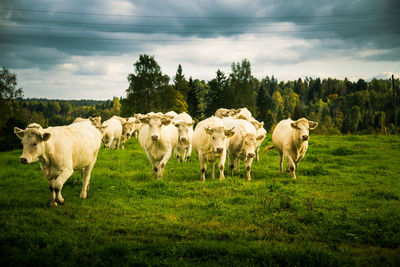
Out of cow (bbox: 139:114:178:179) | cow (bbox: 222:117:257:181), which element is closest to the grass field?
Answer: cow (bbox: 139:114:178:179)

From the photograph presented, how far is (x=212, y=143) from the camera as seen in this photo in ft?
39.4

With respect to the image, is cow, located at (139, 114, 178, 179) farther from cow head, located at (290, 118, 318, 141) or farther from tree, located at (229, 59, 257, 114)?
tree, located at (229, 59, 257, 114)

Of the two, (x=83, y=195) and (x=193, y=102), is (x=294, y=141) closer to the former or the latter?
(x=83, y=195)

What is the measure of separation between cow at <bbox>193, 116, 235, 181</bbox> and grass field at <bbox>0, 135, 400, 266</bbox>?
33.9 inches

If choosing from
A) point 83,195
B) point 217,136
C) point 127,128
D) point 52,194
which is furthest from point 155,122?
point 127,128

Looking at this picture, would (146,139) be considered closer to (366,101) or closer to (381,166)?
(381,166)

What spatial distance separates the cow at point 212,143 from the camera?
39.1 ft

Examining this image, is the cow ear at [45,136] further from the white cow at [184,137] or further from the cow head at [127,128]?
the cow head at [127,128]

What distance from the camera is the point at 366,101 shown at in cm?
12875

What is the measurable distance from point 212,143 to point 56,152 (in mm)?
5602

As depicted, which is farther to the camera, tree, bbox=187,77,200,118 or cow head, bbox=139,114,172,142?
tree, bbox=187,77,200,118

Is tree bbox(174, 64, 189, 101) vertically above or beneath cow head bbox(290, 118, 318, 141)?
above

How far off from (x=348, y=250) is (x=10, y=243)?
6.54 m

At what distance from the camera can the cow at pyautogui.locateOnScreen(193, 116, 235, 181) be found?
469 inches
